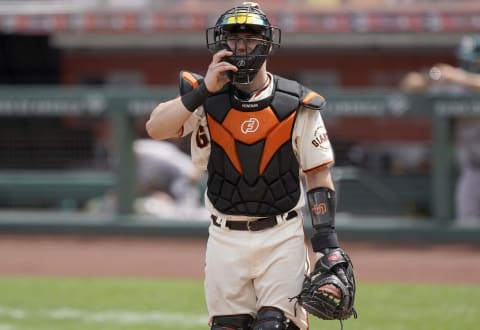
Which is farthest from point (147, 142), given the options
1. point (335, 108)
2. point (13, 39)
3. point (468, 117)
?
point (13, 39)

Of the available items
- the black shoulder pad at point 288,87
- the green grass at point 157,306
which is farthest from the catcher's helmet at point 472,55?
the black shoulder pad at point 288,87

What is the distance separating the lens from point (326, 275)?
421 cm

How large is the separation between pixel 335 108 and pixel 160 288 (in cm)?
349

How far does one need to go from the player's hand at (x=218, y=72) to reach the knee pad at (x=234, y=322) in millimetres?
1006

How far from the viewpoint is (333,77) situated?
19.5 metres

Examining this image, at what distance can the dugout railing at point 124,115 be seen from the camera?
35.8ft

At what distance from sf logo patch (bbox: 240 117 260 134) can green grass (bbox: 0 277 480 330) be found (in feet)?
9.96

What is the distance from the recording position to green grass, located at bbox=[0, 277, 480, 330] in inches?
285

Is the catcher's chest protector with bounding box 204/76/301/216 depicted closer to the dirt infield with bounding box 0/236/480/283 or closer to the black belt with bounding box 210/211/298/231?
the black belt with bounding box 210/211/298/231

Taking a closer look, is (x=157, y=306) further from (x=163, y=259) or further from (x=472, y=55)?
(x=472, y=55)

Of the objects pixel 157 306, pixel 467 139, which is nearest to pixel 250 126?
pixel 157 306

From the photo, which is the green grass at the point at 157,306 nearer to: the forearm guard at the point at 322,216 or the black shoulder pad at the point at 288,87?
the forearm guard at the point at 322,216

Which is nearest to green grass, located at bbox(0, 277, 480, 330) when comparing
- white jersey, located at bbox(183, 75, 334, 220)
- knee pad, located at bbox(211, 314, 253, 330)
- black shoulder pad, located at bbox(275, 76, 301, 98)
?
knee pad, located at bbox(211, 314, 253, 330)

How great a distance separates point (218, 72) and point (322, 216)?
2.58 ft
